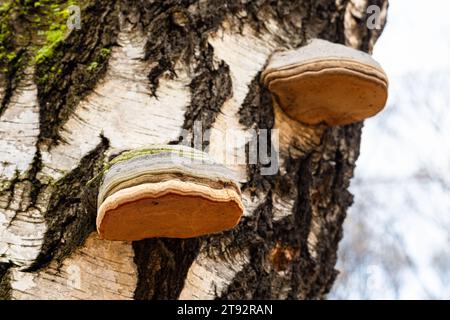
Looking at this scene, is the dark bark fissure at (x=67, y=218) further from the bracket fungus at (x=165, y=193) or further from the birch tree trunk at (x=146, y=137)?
the bracket fungus at (x=165, y=193)

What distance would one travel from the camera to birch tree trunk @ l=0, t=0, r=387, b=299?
2705 mm

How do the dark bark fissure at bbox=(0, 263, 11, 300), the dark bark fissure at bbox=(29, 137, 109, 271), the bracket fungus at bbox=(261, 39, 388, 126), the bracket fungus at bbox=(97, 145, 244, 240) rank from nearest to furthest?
the bracket fungus at bbox=(97, 145, 244, 240) < the dark bark fissure at bbox=(0, 263, 11, 300) < the dark bark fissure at bbox=(29, 137, 109, 271) < the bracket fungus at bbox=(261, 39, 388, 126)

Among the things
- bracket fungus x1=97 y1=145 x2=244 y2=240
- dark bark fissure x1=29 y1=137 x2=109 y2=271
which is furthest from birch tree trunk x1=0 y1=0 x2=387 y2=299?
bracket fungus x1=97 y1=145 x2=244 y2=240

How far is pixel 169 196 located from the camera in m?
2.25

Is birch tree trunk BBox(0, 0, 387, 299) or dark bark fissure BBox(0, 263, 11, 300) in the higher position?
birch tree trunk BBox(0, 0, 387, 299)

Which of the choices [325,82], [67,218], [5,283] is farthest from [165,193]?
[325,82]

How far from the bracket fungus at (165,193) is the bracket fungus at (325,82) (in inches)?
40.3

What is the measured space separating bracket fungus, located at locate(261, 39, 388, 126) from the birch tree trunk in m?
0.10

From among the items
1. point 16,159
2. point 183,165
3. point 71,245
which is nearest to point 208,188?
point 183,165

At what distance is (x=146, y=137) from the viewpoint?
2945 millimetres

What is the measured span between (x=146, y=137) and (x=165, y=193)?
75 cm

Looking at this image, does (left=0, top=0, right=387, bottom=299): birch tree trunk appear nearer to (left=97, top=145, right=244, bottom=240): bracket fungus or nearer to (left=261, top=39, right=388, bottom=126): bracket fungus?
(left=261, top=39, right=388, bottom=126): bracket fungus

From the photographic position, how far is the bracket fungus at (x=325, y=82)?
10.6ft

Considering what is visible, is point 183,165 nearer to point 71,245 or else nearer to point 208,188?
point 208,188
